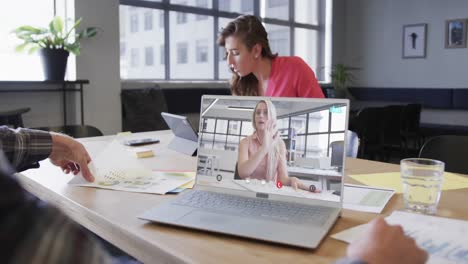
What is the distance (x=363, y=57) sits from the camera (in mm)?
7578

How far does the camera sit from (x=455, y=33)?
6.44 metres

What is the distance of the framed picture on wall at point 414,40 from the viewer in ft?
22.2

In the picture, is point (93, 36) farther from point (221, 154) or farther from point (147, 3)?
point (221, 154)

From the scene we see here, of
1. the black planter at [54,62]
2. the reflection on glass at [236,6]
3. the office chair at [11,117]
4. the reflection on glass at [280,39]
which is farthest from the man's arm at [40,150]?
the reflection on glass at [280,39]

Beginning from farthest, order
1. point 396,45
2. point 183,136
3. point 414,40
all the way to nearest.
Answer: point 396,45, point 414,40, point 183,136

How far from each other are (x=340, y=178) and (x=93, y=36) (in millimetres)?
4021

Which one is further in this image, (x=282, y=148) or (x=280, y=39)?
(x=280, y=39)

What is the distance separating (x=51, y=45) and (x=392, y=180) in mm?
3403

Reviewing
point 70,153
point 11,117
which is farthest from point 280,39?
point 70,153

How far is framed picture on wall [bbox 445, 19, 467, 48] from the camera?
6375mm

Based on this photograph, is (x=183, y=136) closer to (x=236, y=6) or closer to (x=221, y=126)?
(x=221, y=126)

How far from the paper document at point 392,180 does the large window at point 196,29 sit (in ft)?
13.8

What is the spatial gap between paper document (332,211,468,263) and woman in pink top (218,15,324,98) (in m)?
1.34

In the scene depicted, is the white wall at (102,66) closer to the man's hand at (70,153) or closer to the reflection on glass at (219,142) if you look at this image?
the man's hand at (70,153)
